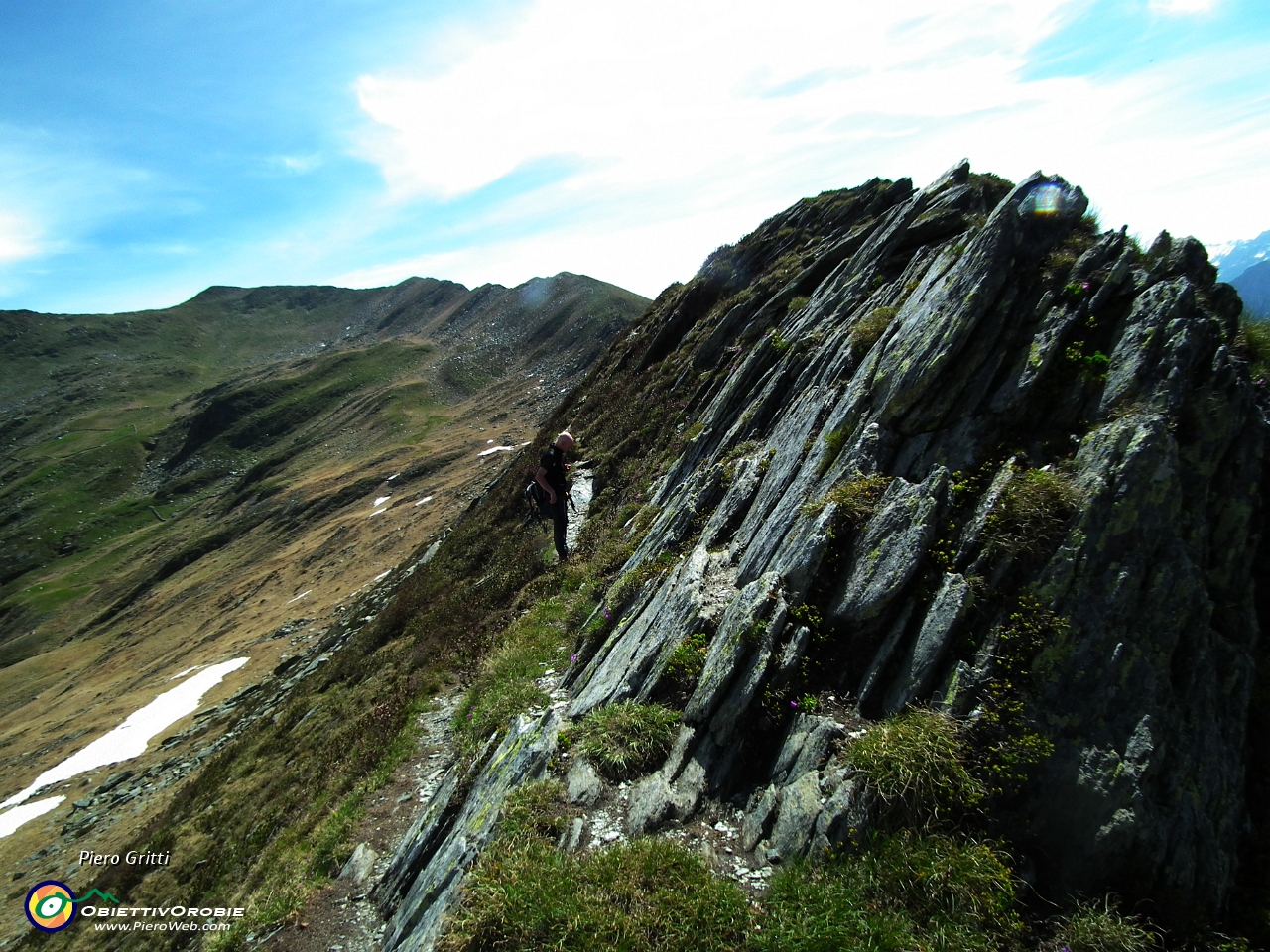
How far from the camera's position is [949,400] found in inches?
380

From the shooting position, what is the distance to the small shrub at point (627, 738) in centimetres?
805

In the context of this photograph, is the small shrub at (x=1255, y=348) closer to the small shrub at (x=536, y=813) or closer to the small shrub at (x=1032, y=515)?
the small shrub at (x=1032, y=515)

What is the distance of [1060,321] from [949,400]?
6.87 ft

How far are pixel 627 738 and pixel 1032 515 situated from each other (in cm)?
618

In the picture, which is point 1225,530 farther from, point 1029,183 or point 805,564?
point 1029,183

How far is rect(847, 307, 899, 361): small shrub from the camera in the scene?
13156 millimetres

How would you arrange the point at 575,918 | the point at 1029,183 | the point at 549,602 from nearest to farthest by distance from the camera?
the point at 575,918 < the point at 1029,183 < the point at 549,602

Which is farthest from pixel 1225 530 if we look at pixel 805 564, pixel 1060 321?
pixel 805 564

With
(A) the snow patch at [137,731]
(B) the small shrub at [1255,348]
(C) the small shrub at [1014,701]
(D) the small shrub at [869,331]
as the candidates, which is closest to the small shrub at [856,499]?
(C) the small shrub at [1014,701]

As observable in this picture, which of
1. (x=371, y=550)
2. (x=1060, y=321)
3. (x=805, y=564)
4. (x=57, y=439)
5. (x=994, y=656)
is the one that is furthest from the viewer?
(x=57, y=439)

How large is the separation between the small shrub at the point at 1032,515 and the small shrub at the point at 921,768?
2401 mm

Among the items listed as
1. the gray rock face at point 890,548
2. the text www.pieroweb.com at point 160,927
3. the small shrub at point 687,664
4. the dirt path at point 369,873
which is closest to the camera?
the gray rock face at point 890,548

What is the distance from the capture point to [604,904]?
5980mm

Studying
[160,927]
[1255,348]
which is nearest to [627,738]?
[1255,348]
